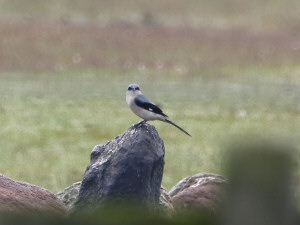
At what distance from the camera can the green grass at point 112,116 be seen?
694 inches

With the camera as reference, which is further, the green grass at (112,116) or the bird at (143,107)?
the green grass at (112,116)

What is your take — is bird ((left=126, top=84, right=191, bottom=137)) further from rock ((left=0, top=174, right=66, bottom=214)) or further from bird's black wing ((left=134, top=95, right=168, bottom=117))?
rock ((left=0, top=174, right=66, bottom=214))

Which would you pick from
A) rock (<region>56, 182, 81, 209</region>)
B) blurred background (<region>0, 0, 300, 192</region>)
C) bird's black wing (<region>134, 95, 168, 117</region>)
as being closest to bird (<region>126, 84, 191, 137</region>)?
bird's black wing (<region>134, 95, 168, 117</region>)

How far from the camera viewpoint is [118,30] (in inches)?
1834

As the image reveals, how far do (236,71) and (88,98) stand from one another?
11.6 m

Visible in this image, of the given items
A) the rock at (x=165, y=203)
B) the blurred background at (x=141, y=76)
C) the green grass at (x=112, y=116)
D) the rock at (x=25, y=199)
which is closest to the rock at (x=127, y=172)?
the rock at (x=165, y=203)

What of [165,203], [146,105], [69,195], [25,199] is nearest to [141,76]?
[69,195]

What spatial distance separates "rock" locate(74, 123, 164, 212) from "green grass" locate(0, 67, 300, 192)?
155 inches

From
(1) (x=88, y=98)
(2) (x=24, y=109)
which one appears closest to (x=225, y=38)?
(1) (x=88, y=98)

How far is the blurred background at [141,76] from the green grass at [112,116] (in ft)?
0.13

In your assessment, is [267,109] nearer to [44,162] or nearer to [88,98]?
[88,98]

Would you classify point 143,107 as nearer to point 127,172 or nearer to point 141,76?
point 127,172

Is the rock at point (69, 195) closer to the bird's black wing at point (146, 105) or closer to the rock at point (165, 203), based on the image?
the rock at point (165, 203)

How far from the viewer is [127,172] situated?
845cm
